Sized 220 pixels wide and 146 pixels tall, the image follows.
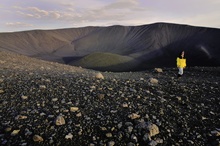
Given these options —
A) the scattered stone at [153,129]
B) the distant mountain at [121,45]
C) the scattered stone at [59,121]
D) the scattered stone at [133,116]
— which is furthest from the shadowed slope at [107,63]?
the scattered stone at [153,129]

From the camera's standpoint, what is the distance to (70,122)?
593 cm

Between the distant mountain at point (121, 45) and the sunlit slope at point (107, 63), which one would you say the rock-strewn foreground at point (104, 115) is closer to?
the distant mountain at point (121, 45)

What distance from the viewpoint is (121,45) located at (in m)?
113

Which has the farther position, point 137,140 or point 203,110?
point 203,110

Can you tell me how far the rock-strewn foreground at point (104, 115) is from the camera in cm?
538

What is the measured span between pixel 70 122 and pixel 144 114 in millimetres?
2023

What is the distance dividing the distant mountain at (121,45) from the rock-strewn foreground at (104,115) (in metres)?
49.0

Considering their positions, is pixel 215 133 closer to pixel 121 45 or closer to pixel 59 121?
pixel 59 121

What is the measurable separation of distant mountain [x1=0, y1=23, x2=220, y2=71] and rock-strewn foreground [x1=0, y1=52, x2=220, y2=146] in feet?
161

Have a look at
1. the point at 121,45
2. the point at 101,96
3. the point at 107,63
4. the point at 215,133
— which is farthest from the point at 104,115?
the point at 121,45

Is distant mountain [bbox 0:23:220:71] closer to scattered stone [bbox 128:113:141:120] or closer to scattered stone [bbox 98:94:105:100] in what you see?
scattered stone [bbox 98:94:105:100]

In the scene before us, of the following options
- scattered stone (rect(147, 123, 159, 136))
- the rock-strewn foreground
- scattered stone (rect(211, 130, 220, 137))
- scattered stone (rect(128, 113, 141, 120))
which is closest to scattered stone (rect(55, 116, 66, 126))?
the rock-strewn foreground

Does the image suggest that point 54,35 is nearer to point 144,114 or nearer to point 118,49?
point 118,49

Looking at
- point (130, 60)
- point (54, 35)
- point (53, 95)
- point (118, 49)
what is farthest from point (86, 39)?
point (53, 95)
